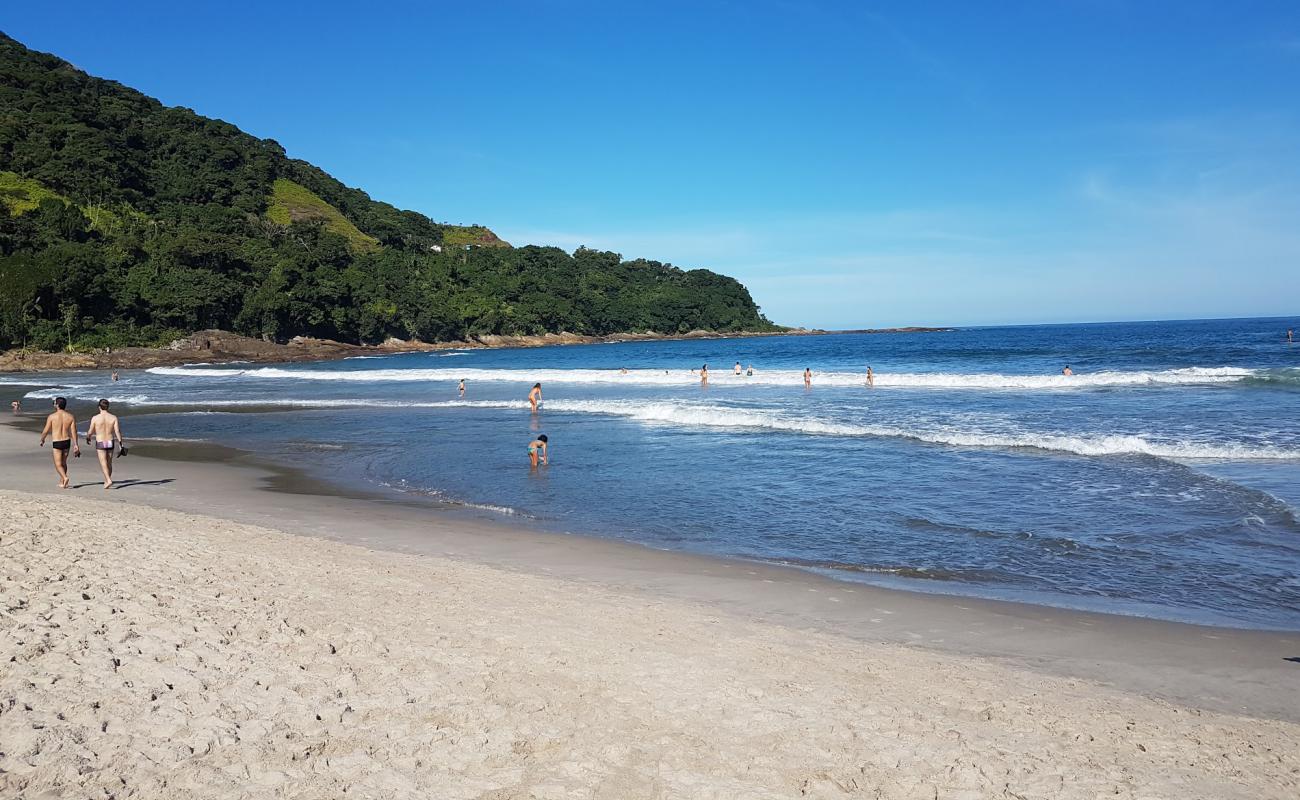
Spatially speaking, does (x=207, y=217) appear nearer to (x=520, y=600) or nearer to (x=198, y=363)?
(x=198, y=363)

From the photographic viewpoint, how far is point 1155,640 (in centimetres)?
714

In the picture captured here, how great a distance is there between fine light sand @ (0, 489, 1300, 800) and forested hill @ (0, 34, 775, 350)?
7872cm

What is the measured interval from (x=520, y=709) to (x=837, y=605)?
408 cm

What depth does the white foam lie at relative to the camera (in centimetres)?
3925

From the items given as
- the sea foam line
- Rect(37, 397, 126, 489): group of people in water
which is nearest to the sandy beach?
Rect(37, 397, 126, 489): group of people in water

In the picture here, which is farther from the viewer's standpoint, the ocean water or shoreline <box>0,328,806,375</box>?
shoreline <box>0,328,806,375</box>

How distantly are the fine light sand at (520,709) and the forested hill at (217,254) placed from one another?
7872 centimetres

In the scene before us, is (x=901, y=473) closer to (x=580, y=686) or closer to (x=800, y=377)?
(x=580, y=686)

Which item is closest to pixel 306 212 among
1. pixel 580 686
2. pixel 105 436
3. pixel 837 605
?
pixel 105 436

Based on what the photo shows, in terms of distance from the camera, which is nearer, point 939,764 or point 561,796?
point 561,796

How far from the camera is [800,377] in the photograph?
48.0 metres

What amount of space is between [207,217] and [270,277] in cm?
3252

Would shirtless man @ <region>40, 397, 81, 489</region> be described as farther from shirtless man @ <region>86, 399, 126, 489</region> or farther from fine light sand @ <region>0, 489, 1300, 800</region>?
fine light sand @ <region>0, 489, 1300, 800</region>

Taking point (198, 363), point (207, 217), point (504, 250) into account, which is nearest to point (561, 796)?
point (198, 363)
